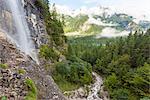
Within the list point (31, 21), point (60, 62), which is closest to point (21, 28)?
point (31, 21)

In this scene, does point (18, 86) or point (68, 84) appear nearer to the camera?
point (18, 86)

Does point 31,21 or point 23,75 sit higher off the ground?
point 31,21

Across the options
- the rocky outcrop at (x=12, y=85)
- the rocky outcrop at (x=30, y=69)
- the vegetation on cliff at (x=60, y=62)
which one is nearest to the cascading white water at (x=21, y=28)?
the vegetation on cliff at (x=60, y=62)

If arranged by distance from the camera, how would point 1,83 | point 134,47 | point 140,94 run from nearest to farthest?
1. point 1,83
2. point 140,94
3. point 134,47

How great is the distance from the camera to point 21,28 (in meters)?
51.4

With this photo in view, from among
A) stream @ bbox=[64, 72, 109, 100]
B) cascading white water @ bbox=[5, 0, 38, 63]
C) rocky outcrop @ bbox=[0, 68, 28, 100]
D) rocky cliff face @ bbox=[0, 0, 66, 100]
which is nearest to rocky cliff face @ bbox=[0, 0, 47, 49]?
cascading white water @ bbox=[5, 0, 38, 63]

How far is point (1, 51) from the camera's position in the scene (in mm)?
26688

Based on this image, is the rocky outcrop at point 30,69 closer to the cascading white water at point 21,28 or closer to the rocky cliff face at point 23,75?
the rocky cliff face at point 23,75

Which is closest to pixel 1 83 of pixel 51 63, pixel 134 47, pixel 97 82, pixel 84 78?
pixel 51 63

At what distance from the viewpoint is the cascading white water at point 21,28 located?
1935 inches

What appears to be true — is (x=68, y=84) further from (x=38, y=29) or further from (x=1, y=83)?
(x=1, y=83)

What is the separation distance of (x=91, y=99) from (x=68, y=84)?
5393mm

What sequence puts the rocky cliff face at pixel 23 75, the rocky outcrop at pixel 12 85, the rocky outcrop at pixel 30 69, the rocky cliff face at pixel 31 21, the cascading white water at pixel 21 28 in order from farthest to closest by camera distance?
the cascading white water at pixel 21 28 < the rocky cliff face at pixel 31 21 < the rocky outcrop at pixel 30 69 < the rocky cliff face at pixel 23 75 < the rocky outcrop at pixel 12 85

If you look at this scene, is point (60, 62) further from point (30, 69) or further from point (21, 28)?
point (30, 69)
